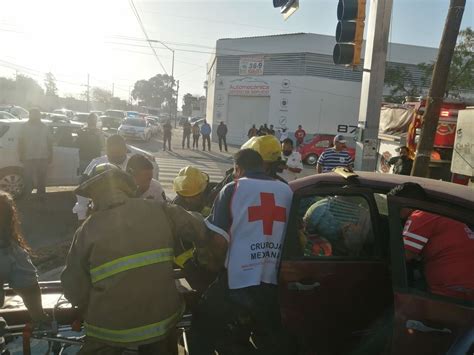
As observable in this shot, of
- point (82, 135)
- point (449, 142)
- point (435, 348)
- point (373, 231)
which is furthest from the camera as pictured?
point (449, 142)

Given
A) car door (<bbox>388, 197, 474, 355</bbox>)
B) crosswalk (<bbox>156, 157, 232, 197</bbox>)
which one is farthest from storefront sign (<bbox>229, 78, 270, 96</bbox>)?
car door (<bbox>388, 197, 474, 355</bbox>)

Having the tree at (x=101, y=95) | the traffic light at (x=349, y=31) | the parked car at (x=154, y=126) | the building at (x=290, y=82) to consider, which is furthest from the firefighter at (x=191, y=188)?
the tree at (x=101, y=95)

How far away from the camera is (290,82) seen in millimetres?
31766

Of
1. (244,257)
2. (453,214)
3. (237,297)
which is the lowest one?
(237,297)

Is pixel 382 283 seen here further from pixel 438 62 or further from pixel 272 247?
pixel 438 62

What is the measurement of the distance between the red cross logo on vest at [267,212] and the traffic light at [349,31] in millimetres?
4642

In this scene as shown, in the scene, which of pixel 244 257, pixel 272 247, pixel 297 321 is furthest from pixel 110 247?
pixel 297 321

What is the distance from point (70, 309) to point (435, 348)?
6.79 feet

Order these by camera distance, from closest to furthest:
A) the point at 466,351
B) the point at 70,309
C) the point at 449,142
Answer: the point at 466,351, the point at 70,309, the point at 449,142

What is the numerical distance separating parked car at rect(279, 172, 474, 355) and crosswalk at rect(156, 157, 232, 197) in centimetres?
758

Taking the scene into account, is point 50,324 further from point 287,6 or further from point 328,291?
point 287,6

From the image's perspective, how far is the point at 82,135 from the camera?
7.42m

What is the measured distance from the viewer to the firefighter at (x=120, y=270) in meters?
2.06

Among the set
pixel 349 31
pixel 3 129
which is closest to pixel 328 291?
pixel 349 31
